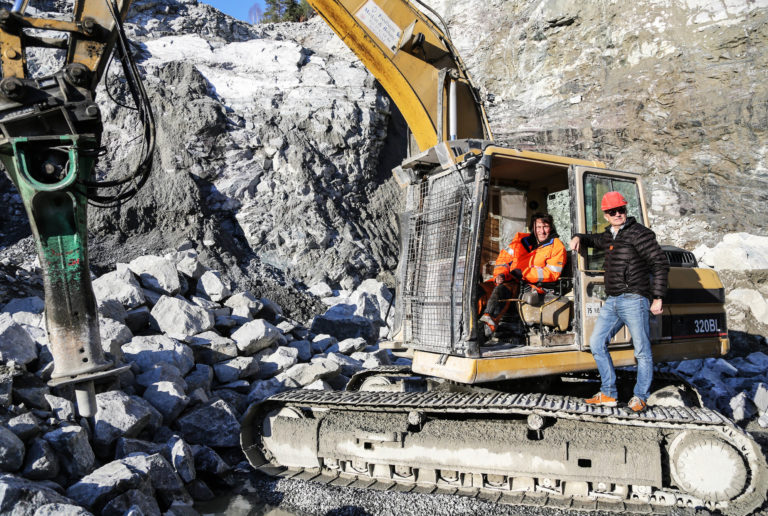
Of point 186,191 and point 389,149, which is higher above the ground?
point 389,149

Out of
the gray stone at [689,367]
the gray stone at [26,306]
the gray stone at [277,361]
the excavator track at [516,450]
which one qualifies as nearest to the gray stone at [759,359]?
the gray stone at [689,367]

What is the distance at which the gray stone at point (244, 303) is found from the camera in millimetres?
7520

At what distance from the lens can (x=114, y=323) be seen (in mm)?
5480

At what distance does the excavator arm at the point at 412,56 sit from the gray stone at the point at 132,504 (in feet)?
11.8

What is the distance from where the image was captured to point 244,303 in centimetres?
755

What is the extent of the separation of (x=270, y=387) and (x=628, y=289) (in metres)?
3.62

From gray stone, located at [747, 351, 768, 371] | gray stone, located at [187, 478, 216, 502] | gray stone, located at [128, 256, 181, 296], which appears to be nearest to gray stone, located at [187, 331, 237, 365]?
gray stone, located at [128, 256, 181, 296]

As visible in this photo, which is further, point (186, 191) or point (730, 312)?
point (186, 191)

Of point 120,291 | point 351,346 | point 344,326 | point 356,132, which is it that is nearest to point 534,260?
point 351,346

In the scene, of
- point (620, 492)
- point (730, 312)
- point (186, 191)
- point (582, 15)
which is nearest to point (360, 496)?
point (620, 492)

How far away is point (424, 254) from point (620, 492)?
2033 millimetres

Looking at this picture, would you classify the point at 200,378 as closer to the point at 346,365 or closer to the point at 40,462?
the point at 346,365

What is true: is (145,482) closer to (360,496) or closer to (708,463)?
(360,496)

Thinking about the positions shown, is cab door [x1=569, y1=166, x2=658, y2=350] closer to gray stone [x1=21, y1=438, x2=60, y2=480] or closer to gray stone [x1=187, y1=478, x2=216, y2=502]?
gray stone [x1=187, y1=478, x2=216, y2=502]
